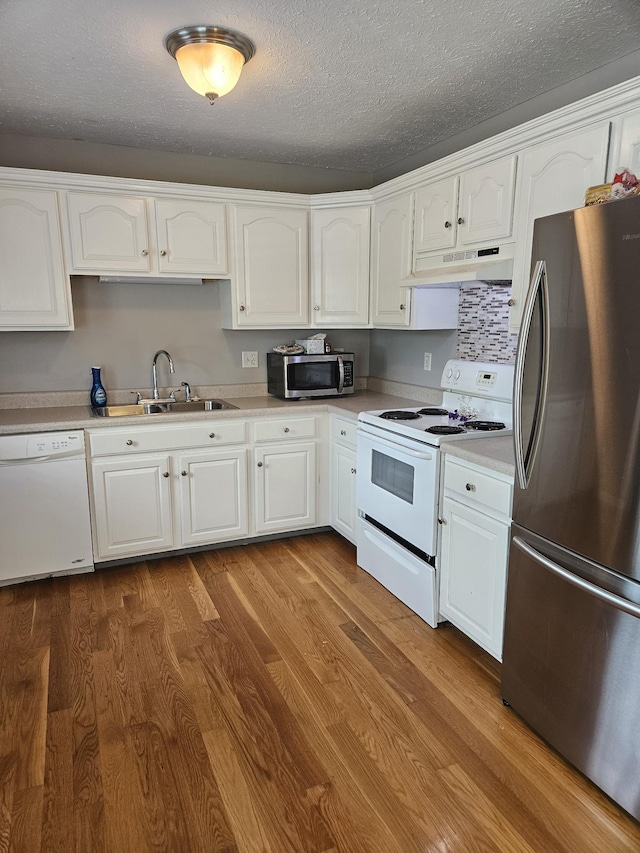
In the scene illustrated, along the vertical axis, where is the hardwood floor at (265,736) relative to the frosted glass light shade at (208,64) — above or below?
below

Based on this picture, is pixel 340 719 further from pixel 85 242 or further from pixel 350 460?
pixel 85 242

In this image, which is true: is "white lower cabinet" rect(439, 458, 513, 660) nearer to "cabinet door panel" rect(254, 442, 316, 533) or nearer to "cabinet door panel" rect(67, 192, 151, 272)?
"cabinet door panel" rect(254, 442, 316, 533)

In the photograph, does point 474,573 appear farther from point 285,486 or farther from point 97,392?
point 97,392

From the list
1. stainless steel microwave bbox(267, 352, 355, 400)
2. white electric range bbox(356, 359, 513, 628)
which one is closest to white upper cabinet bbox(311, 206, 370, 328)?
stainless steel microwave bbox(267, 352, 355, 400)

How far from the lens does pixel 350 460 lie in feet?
10.7

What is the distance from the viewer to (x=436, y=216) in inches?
111

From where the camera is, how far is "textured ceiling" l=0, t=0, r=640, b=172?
6.16 ft

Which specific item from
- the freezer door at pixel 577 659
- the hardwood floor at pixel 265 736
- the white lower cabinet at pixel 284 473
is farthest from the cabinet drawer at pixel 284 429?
the freezer door at pixel 577 659

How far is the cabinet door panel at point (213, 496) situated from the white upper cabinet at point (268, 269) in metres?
0.88

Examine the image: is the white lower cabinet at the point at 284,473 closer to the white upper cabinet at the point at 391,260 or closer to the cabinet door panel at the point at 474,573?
the white upper cabinet at the point at 391,260

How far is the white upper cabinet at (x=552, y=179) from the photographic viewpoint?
1.97m

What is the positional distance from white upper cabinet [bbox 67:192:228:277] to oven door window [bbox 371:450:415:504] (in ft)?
4.97

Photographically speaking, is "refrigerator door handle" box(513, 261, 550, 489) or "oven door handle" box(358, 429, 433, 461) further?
"oven door handle" box(358, 429, 433, 461)

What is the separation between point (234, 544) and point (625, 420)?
2562 mm
